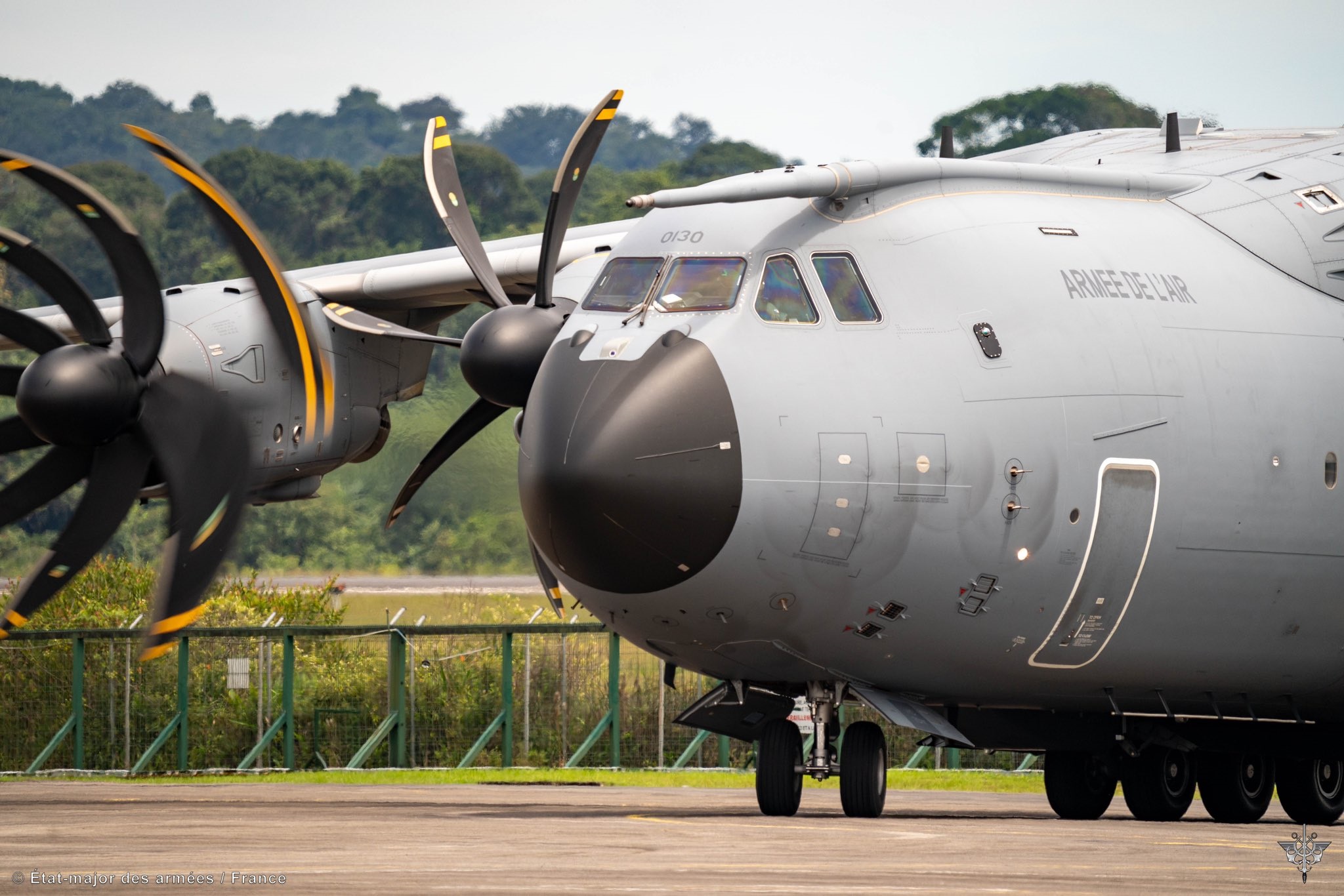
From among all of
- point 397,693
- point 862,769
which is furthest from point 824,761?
point 397,693

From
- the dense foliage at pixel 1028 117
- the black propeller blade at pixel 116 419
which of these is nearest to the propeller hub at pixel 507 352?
the black propeller blade at pixel 116 419

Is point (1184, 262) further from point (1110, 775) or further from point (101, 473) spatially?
point (101, 473)

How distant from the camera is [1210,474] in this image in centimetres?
1295

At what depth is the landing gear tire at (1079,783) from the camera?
1599cm

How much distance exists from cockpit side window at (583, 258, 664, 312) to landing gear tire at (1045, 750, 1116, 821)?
565 centimetres

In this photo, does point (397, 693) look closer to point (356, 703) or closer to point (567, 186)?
point (356, 703)

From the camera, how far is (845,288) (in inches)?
491

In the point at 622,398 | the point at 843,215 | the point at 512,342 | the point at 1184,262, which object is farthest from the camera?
the point at 512,342

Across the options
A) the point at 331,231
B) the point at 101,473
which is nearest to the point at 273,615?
the point at 101,473

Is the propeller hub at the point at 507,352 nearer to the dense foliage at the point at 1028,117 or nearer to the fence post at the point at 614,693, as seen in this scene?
the fence post at the point at 614,693

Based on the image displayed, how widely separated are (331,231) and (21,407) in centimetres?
6520

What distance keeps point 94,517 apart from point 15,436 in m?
1.08

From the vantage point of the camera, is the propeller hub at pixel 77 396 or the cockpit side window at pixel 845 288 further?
the propeller hub at pixel 77 396

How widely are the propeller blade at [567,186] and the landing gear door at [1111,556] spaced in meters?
4.75
